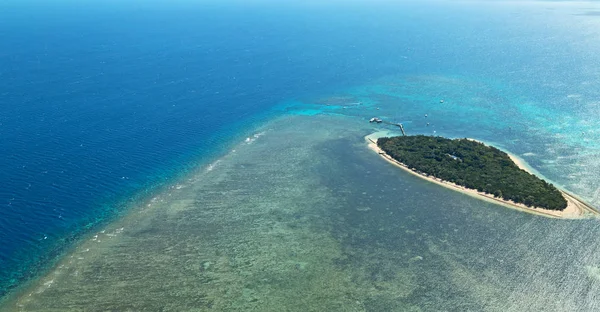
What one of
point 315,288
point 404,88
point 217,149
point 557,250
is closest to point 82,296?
point 315,288

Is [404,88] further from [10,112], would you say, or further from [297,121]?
[10,112]

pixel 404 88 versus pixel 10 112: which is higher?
pixel 10 112

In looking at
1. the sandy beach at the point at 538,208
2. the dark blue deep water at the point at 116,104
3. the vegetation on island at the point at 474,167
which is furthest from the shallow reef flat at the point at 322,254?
the dark blue deep water at the point at 116,104

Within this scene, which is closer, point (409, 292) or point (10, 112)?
point (409, 292)

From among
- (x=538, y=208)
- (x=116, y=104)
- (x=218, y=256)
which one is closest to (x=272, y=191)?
(x=218, y=256)

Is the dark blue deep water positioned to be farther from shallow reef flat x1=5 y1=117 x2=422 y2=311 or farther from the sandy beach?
the sandy beach

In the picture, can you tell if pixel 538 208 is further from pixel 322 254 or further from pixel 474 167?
pixel 322 254

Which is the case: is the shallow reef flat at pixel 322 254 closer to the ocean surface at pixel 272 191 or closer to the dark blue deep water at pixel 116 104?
the ocean surface at pixel 272 191
